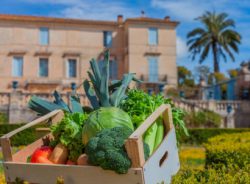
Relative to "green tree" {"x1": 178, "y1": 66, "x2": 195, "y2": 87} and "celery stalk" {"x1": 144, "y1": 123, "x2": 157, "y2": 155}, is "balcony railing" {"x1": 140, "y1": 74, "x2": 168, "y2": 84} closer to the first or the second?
"green tree" {"x1": 178, "y1": 66, "x2": 195, "y2": 87}

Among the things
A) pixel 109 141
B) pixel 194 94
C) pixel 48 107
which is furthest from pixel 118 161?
pixel 194 94

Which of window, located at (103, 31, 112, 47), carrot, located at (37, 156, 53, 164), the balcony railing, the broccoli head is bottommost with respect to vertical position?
carrot, located at (37, 156, 53, 164)

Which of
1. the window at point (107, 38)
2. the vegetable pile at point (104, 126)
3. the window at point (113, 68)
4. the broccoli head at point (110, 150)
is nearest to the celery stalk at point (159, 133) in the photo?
the vegetable pile at point (104, 126)

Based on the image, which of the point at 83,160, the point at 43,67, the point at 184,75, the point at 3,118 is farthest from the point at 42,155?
the point at 184,75

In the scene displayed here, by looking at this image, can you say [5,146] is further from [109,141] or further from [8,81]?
[8,81]

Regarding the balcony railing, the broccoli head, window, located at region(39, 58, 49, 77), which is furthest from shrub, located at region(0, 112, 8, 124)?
the broccoli head

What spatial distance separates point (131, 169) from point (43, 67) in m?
37.4

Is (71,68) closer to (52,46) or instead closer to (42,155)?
(52,46)

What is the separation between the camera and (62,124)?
3.77 metres

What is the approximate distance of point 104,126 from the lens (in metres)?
3.49

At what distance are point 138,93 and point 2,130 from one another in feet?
51.0

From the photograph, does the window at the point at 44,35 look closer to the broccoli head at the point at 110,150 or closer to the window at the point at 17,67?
the window at the point at 17,67

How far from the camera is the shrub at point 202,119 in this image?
24906 millimetres

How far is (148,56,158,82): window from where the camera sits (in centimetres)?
4097
